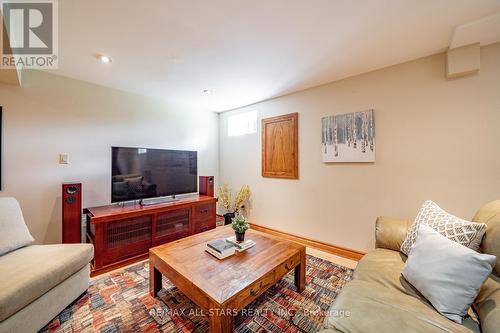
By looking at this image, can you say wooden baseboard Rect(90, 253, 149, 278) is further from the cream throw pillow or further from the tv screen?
the cream throw pillow

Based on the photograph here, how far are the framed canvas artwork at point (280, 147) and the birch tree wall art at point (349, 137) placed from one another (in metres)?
0.46

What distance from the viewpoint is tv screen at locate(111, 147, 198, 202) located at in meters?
2.54

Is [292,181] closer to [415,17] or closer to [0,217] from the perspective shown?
[415,17]

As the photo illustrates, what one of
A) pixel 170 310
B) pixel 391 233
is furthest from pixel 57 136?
pixel 391 233

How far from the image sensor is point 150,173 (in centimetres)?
283

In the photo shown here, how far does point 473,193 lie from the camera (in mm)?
1855

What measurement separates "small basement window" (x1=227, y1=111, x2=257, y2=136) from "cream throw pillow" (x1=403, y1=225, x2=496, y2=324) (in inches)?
112

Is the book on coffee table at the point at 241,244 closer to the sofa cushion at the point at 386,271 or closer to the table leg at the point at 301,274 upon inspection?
the table leg at the point at 301,274

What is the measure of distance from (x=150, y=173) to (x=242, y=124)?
1.85 m

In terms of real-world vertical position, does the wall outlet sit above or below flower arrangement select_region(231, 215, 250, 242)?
above

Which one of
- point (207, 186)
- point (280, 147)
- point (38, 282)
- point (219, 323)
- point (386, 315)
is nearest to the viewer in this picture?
point (386, 315)

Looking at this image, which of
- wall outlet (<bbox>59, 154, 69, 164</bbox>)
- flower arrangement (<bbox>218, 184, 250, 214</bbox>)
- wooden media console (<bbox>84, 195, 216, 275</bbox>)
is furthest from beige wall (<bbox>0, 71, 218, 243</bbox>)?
flower arrangement (<bbox>218, 184, 250, 214</bbox>)

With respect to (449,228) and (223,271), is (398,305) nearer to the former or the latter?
(449,228)

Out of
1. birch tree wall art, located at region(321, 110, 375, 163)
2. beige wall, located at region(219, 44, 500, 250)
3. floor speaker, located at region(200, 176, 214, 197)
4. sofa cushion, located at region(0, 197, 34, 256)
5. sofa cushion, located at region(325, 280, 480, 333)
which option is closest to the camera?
sofa cushion, located at region(325, 280, 480, 333)
